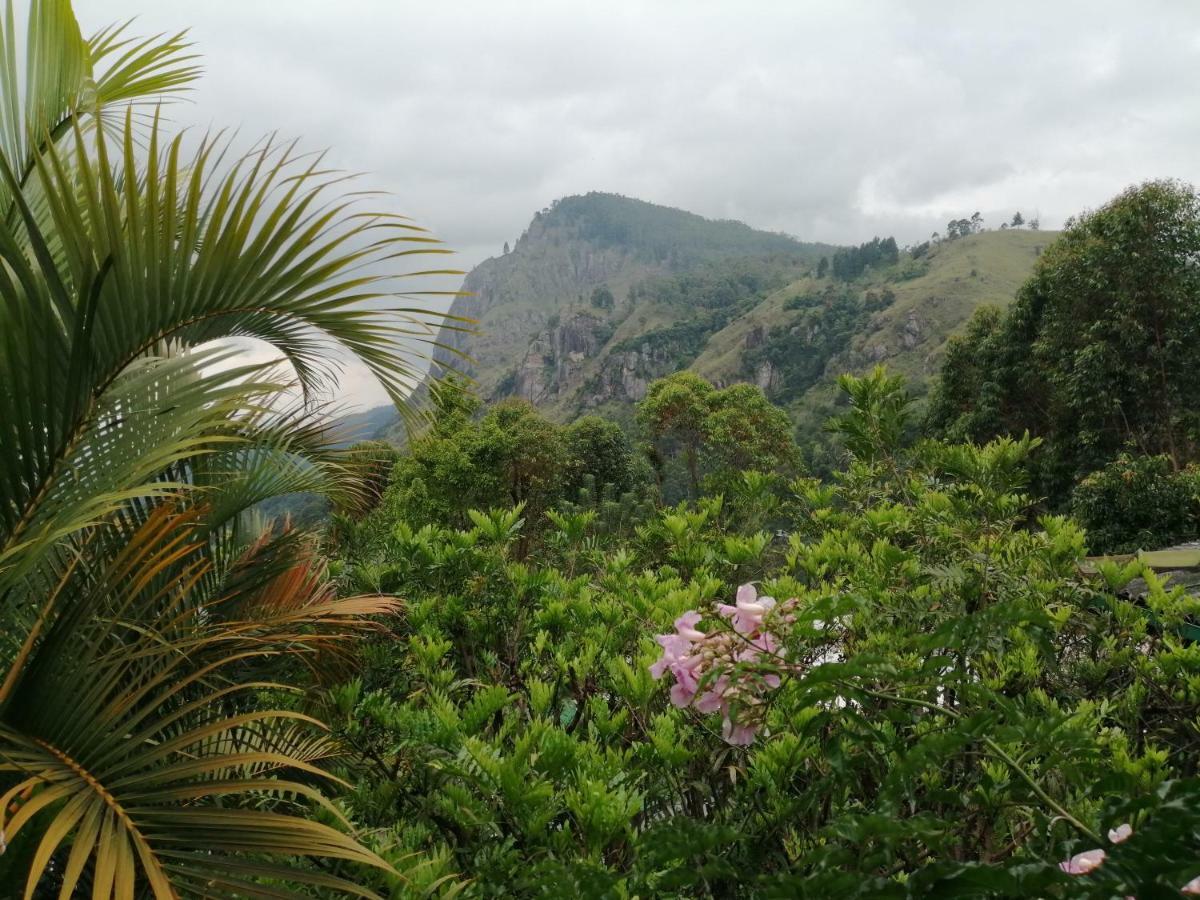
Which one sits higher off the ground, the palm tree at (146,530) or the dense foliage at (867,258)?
the dense foliage at (867,258)

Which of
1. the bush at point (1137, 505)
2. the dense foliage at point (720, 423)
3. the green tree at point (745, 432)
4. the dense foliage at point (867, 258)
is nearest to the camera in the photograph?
the bush at point (1137, 505)

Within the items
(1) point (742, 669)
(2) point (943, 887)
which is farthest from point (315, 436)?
(2) point (943, 887)

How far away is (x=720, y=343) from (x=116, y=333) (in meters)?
101

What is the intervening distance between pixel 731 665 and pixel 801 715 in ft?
1.46

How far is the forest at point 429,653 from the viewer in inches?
38.4

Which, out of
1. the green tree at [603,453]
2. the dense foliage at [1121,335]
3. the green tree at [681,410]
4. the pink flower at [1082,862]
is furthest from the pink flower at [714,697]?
the green tree at [603,453]

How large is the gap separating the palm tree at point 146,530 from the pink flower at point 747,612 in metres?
0.67

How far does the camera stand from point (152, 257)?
1496mm

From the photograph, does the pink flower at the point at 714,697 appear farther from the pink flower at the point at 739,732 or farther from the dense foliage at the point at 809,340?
the dense foliage at the point at 809,340

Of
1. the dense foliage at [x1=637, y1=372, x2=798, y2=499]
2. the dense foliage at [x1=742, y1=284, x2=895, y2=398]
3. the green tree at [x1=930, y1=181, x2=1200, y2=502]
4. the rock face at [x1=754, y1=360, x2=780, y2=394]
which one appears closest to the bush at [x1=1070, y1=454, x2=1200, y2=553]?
the green tree at [x1=930, y1=181, x2=1200, y2=502]

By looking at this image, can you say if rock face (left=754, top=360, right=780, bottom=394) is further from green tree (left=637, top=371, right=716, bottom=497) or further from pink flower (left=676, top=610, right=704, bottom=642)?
pink flower (left=676, top=610, right=704, bottom=642)

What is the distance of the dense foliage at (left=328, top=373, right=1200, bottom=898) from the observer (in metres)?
0.82

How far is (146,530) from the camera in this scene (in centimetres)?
Result: 134

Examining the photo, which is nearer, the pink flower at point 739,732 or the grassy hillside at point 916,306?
the pink flower at point 739,732
